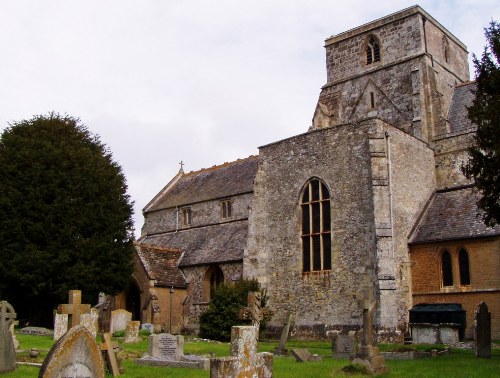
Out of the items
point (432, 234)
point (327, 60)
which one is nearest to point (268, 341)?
point (432, 234)

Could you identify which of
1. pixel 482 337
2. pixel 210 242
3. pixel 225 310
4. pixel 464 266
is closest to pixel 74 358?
pixel 482 337

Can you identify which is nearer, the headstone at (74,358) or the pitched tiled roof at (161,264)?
the headstone at (74,358)

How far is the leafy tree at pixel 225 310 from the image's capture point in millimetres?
27047

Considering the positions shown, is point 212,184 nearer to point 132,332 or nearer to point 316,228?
point 316,228

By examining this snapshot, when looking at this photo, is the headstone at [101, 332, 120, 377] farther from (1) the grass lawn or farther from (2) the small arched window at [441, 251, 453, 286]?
(2) the small arched window at [441, 251, 453, 286]

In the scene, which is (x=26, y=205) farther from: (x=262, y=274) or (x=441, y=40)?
(x=441, y=40)

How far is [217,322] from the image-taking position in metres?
27.3

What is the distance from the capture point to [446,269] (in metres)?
25.5

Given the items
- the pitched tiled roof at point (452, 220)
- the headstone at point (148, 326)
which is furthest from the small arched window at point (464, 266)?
the headstone at point (148, 326)

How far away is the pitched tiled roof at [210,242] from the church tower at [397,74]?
829 cm

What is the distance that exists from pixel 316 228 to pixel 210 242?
10.9 m

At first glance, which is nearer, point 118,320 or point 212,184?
point 118,320

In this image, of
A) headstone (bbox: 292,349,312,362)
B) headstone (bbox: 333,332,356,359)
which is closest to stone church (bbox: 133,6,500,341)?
headstone (bbox: 333,332,356,359)

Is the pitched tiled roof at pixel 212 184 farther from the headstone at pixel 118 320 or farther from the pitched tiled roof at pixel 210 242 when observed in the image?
the headstone at pixel 118 320
